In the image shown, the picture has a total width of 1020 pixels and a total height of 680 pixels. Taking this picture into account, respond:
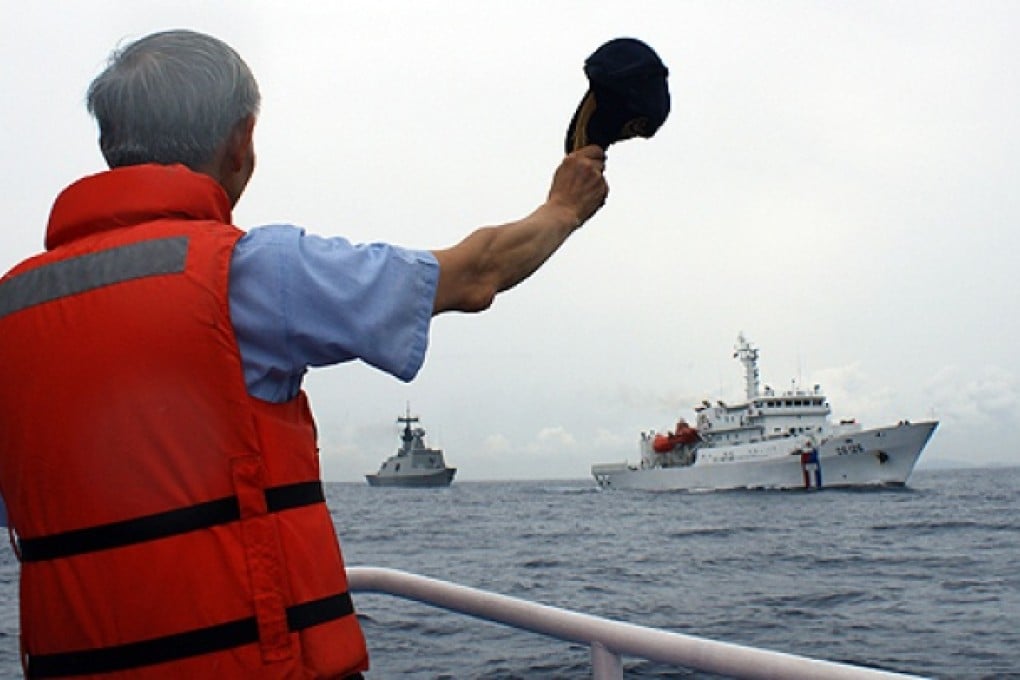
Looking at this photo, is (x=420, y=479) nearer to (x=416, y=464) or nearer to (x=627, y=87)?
(x=416, y=464)

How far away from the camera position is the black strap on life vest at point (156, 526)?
100 centimetres

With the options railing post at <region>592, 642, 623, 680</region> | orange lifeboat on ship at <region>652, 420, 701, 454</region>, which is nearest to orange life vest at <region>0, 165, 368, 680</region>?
railing post at <region>592, 642, 623, 680</region>

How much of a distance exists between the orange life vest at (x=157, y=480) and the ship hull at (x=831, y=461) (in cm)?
4629

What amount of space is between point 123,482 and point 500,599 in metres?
1.07

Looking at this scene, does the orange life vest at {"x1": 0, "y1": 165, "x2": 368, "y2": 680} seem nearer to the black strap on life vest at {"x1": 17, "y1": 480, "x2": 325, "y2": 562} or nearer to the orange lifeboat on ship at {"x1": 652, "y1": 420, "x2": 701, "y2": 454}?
the black strap on life vest at {"x1": 17, "y1": 480, "x2": 325, "y2": 562}

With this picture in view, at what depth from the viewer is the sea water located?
31.0ft

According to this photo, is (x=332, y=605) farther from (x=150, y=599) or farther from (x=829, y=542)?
(x=829, y=542)

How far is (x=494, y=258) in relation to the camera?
3.74 feet

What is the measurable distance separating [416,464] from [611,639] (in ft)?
272

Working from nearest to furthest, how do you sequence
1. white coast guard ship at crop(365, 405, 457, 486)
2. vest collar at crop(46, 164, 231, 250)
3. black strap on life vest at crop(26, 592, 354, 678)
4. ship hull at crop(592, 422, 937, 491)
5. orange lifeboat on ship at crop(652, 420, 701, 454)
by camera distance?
1. black strap on life vest at crop(26, 592, 354, 678)
2. vest collar at crop(46, 164, 231, 250)
3. ship hull at crop(592, 422, 937, 491)
4. orange lifeboat on ship at crop(652, 420, 701, 454)
5. white coast guard ship at crop(365, 405, 457, 486)

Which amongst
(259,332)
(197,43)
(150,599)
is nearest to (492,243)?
(259,332)

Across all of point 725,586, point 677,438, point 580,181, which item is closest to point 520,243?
point 580,181

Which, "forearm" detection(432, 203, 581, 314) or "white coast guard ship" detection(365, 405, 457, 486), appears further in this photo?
"white coast guard ship" detection(365, 405, 457, 486)

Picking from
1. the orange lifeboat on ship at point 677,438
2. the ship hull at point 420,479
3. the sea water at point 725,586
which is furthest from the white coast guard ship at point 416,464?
the sea water at point 725,586
